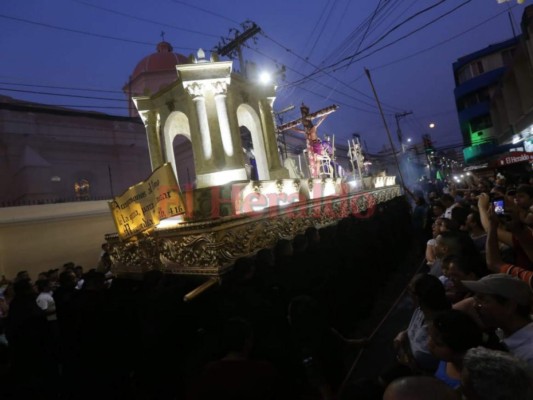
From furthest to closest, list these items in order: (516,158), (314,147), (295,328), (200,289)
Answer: (516,158) → (314,147) → (200,289) → (295,328)

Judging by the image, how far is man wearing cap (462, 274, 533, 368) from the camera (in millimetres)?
2146

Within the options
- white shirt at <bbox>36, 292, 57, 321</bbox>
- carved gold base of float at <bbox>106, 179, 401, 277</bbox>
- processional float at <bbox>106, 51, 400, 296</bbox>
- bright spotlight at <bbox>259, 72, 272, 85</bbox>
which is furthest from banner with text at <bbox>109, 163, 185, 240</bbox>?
bright spotlight at <bbox>259, 72, 272, 85</bbox>

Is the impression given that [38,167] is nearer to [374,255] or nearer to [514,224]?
[374,255]

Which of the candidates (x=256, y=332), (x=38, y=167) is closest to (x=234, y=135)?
(x=256, y=332)

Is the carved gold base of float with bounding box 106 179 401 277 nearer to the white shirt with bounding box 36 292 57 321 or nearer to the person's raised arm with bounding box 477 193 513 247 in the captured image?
the white shirt with bounding box 36 292 57 321

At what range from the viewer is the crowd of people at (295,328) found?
2.07 meters

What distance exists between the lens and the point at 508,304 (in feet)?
7.18

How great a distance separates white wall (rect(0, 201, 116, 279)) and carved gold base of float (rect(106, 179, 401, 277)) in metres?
5.84

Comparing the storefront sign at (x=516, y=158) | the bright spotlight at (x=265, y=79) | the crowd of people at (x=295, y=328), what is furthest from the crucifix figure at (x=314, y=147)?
the storefront sign at (x=516, y=158)

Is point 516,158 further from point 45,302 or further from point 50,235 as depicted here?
point 50,235

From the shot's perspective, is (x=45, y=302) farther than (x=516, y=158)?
No

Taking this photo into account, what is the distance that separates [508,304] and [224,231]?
3400 millimetres

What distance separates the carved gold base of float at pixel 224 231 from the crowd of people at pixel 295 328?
11.4 inches

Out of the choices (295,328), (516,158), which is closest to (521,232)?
(295,328)
